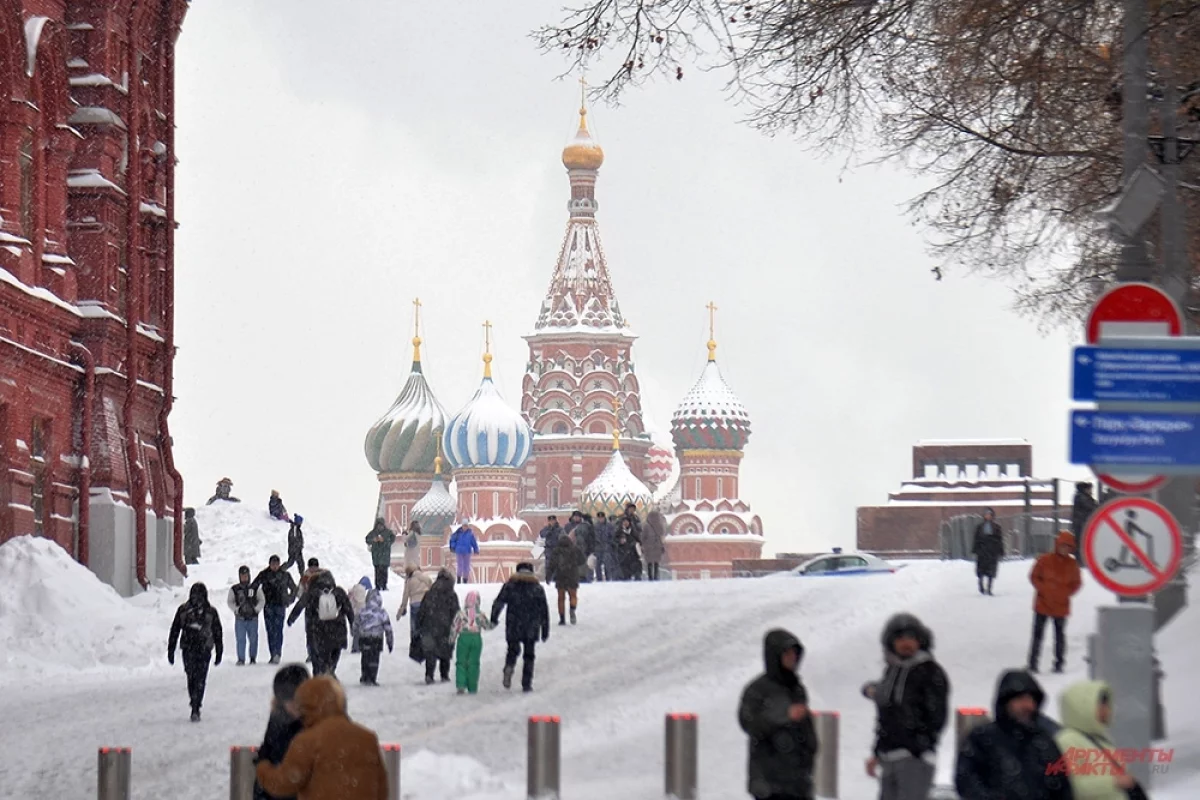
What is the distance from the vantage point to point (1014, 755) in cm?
1011

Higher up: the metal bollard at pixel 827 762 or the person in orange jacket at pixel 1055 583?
the person in orange jacket at pixel 1055 583

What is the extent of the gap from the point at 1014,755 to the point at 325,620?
1807cm

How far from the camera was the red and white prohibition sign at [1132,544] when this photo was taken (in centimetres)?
1112

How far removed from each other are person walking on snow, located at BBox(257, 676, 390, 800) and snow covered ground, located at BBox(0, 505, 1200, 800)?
6.63m

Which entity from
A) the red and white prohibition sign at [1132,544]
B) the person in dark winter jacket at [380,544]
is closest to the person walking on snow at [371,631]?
the person in dark winter jacket at [380,544]

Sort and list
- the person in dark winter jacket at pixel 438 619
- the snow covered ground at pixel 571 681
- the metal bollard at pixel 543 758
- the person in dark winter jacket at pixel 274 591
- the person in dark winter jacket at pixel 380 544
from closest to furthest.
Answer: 1. the metal bollard at pixel 543 758
2. the snow covered ground at pixel 571 681
3. the person in dark winter jacket at pixel 438 619
4. the person in dark winter jacket at pixel 274 591
5. the person in dark winter jacket at pixel 380 544

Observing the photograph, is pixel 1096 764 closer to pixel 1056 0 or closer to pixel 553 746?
pixel 553 746

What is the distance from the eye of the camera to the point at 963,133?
23625 mm

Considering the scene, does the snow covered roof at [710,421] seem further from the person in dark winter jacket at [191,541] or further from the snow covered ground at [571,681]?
the snow covered ground at [571,681]

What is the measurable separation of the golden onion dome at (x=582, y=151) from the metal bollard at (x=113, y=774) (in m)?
116

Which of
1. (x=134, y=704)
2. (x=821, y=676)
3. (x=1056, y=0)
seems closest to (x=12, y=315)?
(x=134, y=704)

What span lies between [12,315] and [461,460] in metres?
88.5

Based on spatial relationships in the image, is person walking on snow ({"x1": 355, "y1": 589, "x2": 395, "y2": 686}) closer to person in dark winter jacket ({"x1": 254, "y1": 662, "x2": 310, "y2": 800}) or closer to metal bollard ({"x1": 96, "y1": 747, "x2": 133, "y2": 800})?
metal bollard ({"x1": 96, "y1": 747, "x2": 133, "y2": 800})

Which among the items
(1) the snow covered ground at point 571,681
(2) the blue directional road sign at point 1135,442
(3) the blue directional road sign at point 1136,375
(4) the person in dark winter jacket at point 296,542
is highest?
(3) the blue directional road sign at point 1136,375
